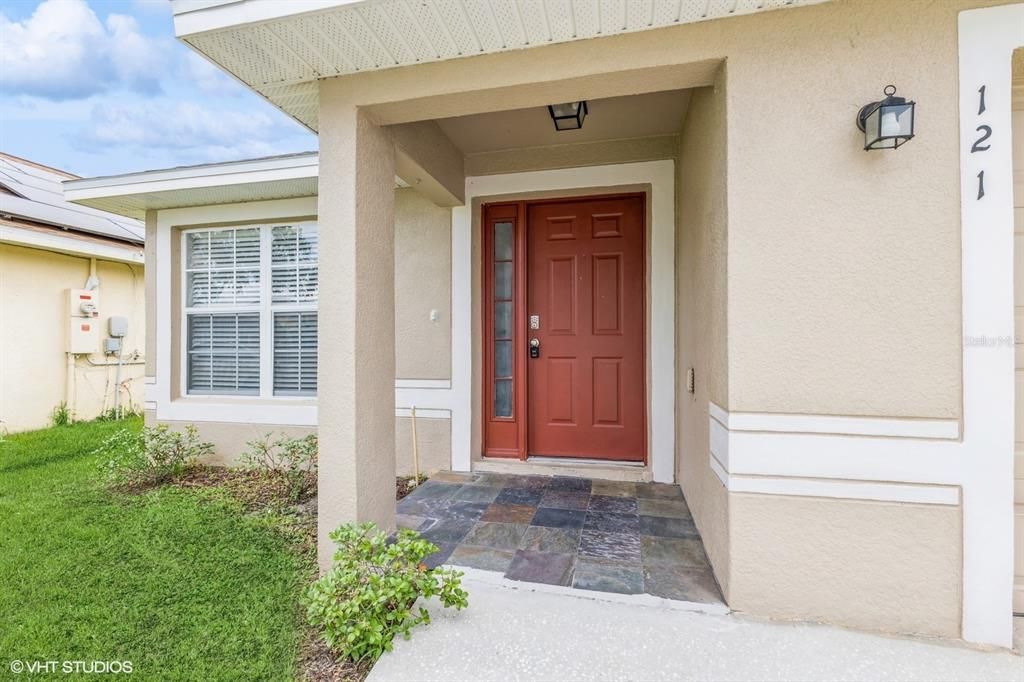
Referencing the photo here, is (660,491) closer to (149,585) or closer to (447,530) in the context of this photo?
(447,530)

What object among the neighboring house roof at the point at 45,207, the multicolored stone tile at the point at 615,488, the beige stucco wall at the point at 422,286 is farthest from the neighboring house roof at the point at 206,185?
the multicolored stone tile at the point at 615,488

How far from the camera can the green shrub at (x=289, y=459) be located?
3.66m

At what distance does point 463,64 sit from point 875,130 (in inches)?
69.1

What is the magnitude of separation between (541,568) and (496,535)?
16.8 inches

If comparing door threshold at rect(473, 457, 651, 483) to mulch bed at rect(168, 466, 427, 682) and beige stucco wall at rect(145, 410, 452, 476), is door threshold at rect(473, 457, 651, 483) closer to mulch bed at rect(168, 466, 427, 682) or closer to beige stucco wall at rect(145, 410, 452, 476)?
beige stucco wall at rect(145, 410, 452, 476)

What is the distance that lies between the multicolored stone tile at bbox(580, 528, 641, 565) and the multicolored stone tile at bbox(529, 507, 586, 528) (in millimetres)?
124

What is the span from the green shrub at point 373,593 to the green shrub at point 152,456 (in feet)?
9.69

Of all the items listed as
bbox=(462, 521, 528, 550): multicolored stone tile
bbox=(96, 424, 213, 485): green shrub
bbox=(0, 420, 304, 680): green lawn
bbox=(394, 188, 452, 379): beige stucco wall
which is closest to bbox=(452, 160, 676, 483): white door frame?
bbox=(394, 188, 452, 379): beige stucco wall

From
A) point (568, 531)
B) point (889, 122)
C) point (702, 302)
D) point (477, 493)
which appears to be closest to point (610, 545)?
point (568, 531)

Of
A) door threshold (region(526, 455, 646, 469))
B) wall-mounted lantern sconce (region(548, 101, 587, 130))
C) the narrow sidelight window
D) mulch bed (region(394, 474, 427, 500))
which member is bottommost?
mulch bed (region(394, 474, 427, 500))

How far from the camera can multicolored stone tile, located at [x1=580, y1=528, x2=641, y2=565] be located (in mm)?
2351

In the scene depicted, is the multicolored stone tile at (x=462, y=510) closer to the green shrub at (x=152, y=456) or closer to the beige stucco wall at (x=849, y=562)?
the beige stucco wall at (x=849, y=562)

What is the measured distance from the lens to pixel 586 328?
12.2ft

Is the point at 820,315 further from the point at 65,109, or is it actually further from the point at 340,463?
the point at 65,109
